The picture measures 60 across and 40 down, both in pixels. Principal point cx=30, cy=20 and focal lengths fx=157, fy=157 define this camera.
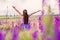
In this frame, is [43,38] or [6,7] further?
[6,7]

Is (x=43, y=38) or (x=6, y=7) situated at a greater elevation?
(x=6, y=7)

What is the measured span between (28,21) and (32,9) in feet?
0.32

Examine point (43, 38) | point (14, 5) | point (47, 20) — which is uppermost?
point (14, 5)

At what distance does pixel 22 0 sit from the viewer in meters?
1.17

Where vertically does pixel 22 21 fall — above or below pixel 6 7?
below

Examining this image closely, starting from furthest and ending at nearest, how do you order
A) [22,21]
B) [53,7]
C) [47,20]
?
[22,21] < [53,7] < [47,20]

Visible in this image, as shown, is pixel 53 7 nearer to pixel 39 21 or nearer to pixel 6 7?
pixel 39 21

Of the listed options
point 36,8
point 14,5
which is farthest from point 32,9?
point 14,5

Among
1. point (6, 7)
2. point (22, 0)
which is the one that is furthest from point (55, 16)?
point (6, 7)

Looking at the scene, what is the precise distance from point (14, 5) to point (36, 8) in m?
0.17

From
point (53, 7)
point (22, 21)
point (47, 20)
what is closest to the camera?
point (47, 20)

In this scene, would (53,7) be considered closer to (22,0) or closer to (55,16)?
(55,16)

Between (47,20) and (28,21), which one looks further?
(28,21)

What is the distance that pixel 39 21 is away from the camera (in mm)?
1039
